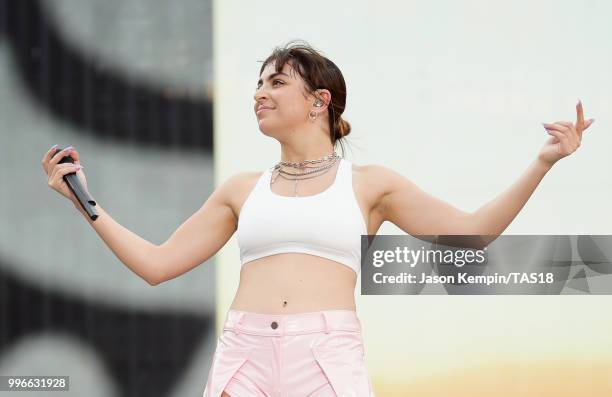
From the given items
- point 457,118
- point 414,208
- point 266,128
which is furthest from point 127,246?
point 457,118

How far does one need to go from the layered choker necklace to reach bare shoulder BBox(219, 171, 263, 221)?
6cm

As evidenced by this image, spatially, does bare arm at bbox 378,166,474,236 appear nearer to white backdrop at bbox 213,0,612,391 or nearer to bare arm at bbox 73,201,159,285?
bare arm at bbox 73,201,159,285

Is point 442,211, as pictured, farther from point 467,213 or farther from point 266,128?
point 266,128

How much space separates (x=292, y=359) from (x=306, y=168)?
493mm

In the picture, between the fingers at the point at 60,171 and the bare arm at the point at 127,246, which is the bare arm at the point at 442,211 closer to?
the bare arm at the point at 127,246

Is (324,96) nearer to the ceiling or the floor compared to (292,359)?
nearer to the ceiling

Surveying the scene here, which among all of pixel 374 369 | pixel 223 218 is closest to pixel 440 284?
pixel 374 369

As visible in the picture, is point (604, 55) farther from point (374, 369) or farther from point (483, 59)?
point (374, 369)

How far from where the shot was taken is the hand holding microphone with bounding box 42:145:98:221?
7.63 ft

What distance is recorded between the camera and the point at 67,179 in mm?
2332

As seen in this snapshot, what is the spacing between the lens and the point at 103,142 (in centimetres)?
332

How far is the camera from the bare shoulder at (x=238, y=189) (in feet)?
7.91

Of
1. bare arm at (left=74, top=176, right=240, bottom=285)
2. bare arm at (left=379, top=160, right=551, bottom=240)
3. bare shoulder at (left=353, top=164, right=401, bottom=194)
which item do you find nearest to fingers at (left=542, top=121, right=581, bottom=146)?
bare arm at (left=379, top=160, right=551, bottom=240)

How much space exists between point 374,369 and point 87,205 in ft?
4.12
